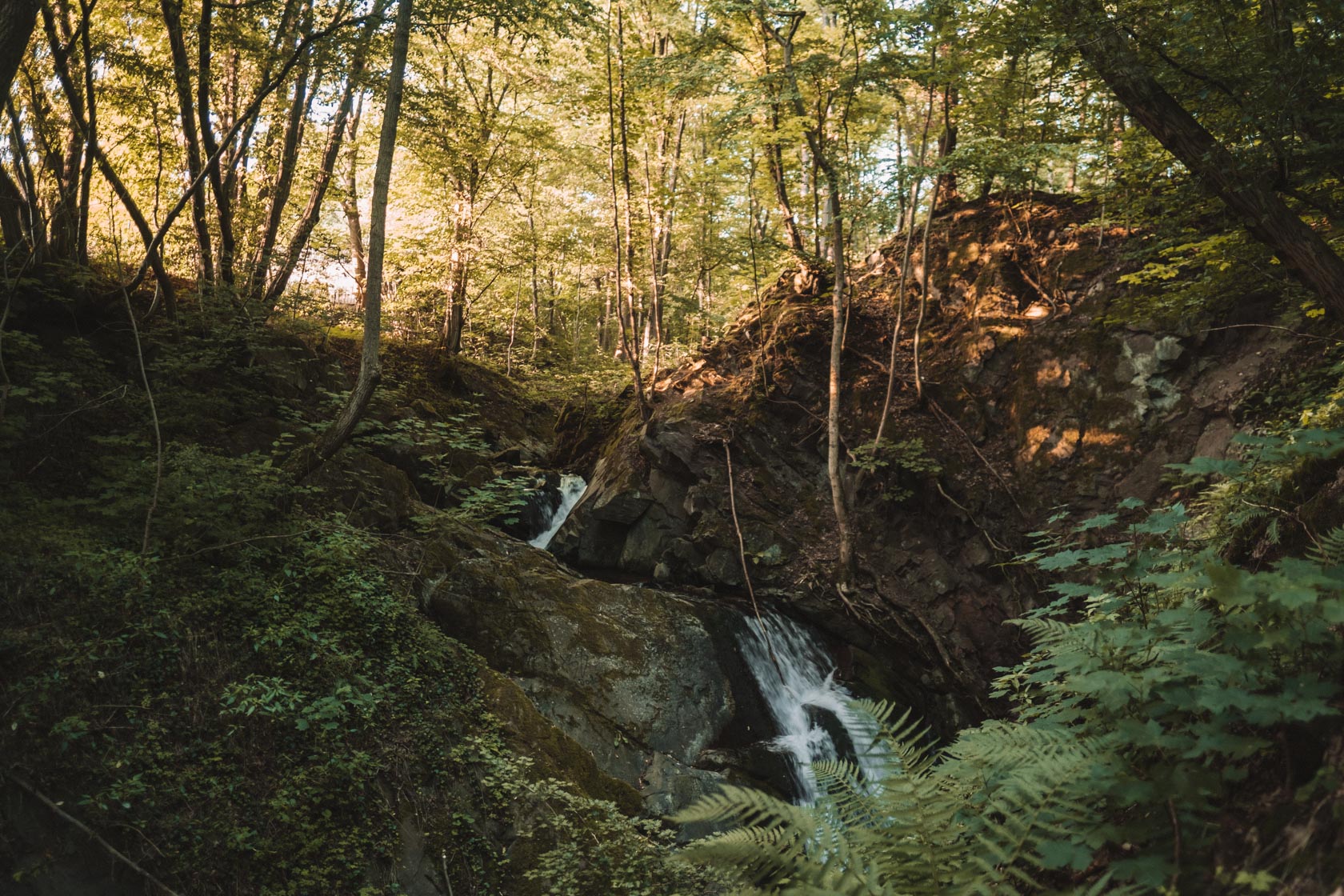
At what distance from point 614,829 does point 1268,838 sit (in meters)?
4.25

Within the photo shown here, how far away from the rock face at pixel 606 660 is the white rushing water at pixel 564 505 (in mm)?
2959

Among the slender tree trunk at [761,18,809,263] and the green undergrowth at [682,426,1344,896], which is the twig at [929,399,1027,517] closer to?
the slender tree trunk at [761,18,809,263]

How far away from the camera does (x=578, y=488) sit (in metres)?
12.6

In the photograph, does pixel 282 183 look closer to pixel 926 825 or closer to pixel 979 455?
pixel 926 825

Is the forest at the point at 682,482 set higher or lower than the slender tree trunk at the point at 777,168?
lower

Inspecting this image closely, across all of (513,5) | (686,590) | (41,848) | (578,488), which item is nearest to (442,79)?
(513,5)

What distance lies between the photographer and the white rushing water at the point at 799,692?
753 centimetres

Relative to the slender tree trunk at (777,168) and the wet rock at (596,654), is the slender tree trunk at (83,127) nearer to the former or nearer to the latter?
the wet rock at (596,654)

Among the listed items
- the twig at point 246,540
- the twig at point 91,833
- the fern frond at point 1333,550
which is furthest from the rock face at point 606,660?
the fern frond at point 1333,550

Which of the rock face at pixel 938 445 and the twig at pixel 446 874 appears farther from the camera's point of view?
the rock face at pixel 938 445

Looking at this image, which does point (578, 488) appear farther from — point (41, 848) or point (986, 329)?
point (41, 848)

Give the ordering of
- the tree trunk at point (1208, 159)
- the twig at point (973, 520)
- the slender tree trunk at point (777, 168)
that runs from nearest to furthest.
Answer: the tree trunk at point (1208, 159) → the twig at point (973, 520) → the slender tree trunk at point (777, 168)

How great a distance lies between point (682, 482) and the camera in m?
10.9

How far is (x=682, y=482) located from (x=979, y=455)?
4583 millimetres
